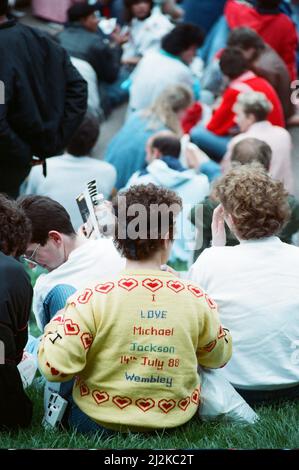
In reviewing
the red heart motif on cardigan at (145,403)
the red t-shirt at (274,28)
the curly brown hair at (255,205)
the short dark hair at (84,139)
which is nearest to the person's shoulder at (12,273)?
the red heart motif on cardigan at (145,403)

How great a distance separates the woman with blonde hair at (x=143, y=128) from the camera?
8.10 metres

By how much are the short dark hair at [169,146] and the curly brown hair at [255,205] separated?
2.92m

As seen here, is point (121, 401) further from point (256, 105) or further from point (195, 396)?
point (256, 105)

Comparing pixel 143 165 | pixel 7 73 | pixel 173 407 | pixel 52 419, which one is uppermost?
pixel 7 73

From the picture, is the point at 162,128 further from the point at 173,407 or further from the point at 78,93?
the point at 173,407

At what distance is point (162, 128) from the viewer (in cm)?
824

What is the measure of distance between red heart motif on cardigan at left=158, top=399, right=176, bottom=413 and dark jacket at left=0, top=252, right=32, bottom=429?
0.62 m

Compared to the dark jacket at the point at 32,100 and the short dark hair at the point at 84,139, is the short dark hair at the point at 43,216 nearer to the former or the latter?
the dark jacket at the point at 32,100

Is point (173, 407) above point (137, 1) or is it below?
above

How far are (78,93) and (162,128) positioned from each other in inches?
103

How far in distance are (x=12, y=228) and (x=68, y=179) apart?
2.70m
